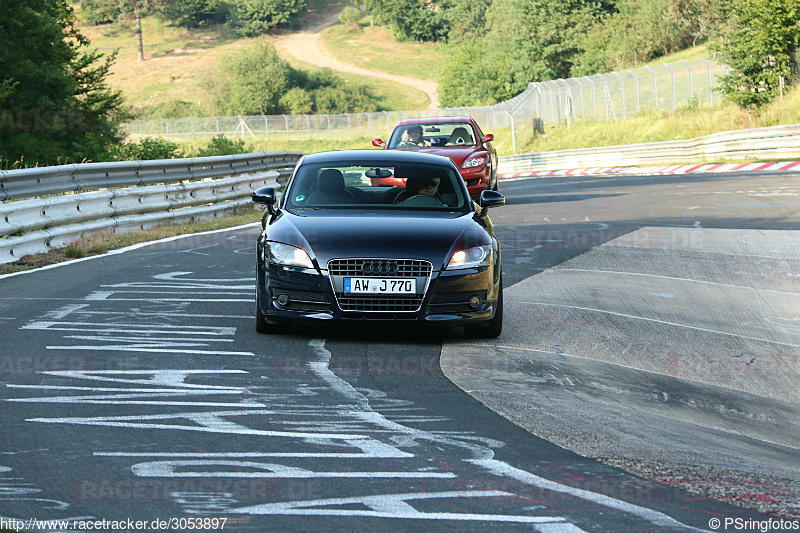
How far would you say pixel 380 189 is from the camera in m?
9.00

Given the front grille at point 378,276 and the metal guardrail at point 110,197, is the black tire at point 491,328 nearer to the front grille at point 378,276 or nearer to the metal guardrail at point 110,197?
the front grille at point 378,276

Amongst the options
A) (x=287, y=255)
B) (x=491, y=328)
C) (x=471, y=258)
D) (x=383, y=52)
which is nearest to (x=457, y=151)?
(x=491, y=328)

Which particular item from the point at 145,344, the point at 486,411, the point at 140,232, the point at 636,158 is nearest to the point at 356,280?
the point at 145,344

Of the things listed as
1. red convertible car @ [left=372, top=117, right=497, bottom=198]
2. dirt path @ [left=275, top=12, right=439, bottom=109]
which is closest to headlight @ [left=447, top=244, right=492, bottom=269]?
red convertible car @ [left=372, top=117, right=497, bottom=198]

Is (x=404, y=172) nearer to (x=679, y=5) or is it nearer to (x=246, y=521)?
(x=246, y=521)

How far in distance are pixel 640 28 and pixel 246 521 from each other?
76816 mm

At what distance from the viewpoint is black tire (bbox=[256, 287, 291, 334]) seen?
7.94m

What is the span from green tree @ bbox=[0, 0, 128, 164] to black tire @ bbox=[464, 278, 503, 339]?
2621 cm

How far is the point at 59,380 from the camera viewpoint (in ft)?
20.7

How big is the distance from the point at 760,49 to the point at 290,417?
35.8 metres

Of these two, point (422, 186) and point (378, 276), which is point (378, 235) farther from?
point (422, 186)

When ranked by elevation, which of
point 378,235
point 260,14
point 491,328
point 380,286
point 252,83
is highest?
point 260,14

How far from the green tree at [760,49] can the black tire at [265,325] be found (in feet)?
109

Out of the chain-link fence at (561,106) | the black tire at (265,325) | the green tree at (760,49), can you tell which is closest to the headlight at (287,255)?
the black tire at (265,325)
